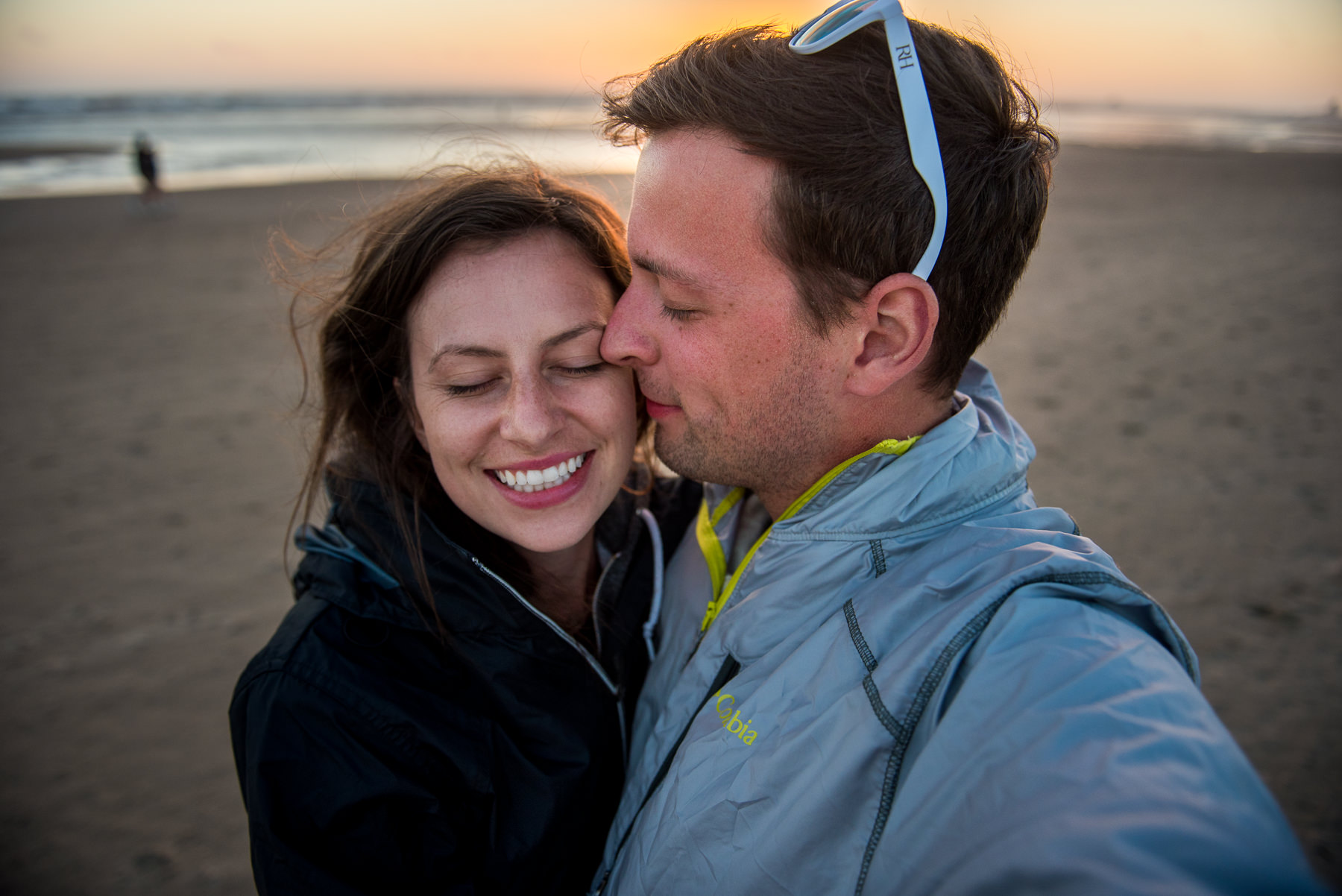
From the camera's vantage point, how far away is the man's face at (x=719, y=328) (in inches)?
73.9

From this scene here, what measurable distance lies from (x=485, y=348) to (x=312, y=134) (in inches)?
1467

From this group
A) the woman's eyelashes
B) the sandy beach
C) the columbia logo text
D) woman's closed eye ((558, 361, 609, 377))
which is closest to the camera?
the columbia logo text

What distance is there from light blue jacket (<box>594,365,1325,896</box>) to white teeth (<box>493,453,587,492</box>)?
571 mm

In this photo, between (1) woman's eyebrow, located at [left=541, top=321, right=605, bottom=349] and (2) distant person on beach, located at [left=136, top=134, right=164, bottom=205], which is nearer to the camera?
(1) woman's eyebrow, located at [left=541, top=321, right=605, bottom=349]

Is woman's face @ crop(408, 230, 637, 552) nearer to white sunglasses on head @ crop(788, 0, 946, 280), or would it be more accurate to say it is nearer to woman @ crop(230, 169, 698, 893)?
woman @ crop(230, 169, 698, 893)

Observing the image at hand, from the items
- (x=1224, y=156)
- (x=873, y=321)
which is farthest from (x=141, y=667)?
(x=1224, y=156)

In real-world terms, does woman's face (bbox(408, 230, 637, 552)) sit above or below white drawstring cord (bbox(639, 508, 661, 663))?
above

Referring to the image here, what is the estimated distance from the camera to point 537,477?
2.02m

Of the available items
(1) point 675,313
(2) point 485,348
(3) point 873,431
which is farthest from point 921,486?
(2) point 485,348

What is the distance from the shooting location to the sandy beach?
3213 mm

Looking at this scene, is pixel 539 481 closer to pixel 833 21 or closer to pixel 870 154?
pixel 870 154

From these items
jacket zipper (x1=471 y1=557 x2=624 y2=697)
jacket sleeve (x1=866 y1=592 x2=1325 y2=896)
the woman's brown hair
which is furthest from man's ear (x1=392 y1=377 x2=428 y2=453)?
jacket sleeve (x1=866 y1=592 x2=1325 y2=896)

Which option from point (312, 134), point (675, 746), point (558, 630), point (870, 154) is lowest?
point (675, 746)

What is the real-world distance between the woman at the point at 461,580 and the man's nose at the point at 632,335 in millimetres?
77
